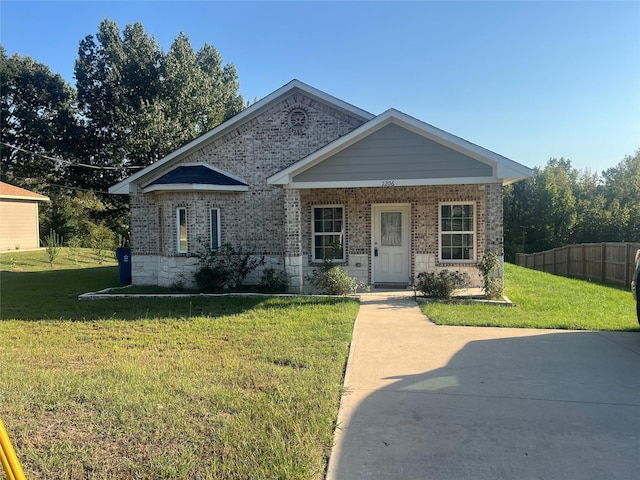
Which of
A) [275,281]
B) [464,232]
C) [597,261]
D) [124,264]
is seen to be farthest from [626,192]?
[124,264]

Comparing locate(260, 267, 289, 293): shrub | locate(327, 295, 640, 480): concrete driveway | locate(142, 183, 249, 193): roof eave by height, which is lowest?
locate(327, 295, 640, 480): concrete driveway

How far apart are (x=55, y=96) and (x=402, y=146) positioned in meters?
22.9

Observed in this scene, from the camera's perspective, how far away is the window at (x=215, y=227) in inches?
511

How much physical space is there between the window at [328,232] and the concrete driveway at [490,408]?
234 inches

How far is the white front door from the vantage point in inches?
494

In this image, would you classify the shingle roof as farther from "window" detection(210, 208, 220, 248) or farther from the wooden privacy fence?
the wooden privacy fence

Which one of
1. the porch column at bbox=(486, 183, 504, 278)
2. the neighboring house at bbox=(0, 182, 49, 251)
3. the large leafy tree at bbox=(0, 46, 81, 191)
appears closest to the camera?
the porch column at bbox=(486, 183, 504, 278)

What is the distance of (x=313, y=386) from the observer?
4.74 metres

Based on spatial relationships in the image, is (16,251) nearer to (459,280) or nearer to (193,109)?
(193,109)

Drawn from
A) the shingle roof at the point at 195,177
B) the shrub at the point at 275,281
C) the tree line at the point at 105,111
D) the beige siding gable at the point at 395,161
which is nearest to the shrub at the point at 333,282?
the shrub at the point at 275,281

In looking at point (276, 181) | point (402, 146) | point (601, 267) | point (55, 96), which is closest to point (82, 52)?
point (55, 96)

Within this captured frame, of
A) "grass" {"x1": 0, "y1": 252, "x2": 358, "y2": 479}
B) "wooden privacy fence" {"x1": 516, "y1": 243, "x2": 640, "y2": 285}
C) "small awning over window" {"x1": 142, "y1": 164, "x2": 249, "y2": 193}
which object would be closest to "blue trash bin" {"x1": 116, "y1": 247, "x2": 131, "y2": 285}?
"small awning over window" {"x1": 142, "y1": 164, "x2": 249, "y2": 193}

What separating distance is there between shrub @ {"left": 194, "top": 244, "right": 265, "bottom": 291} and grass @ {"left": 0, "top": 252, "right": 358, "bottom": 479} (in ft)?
9.23

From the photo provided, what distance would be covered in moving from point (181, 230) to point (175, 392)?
8.75 metres
